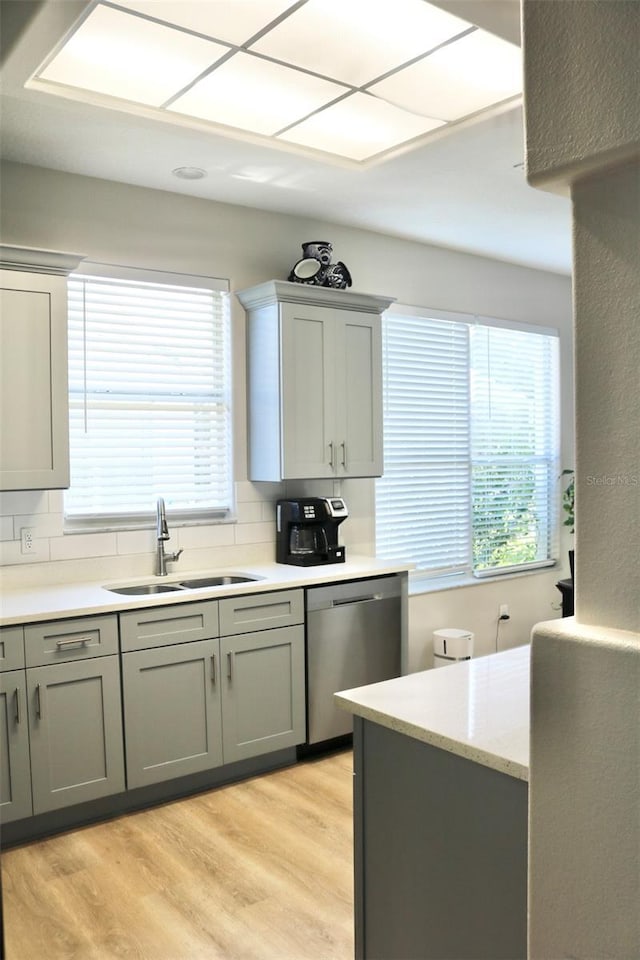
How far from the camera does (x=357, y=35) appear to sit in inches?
108

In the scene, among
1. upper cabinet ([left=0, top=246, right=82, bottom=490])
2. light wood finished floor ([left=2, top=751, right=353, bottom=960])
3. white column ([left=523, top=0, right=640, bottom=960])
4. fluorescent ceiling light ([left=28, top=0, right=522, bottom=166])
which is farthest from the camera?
upper cabinet ([left=0, top=246, right=82, bottom=490])

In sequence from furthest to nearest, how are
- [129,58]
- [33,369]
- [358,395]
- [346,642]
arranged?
[358,395] < [346,642] < [33,369] < [129,58]

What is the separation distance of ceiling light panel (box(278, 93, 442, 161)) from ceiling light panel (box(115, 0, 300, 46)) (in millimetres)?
702

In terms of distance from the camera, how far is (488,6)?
2447mm

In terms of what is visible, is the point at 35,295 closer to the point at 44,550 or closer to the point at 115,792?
the point at 44,550

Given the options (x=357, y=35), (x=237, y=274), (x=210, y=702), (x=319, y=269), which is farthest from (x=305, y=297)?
(x=210, y=702)

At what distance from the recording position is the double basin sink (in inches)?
151

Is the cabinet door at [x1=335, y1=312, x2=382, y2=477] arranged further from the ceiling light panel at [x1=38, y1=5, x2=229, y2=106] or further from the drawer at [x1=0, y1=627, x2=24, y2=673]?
the drawer at [x1=0, y1=627, x2=24, y2=673]

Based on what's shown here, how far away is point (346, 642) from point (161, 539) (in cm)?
107

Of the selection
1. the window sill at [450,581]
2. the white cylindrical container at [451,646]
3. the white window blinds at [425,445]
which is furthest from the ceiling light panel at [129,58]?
the white cylindrical container at [451,646]

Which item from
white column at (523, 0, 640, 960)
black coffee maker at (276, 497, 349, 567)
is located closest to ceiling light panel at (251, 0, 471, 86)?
white column at (523, 0, 640, 960)

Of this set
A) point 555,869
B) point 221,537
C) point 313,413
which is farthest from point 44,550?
point 555,869

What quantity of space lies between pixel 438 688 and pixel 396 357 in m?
3.49
